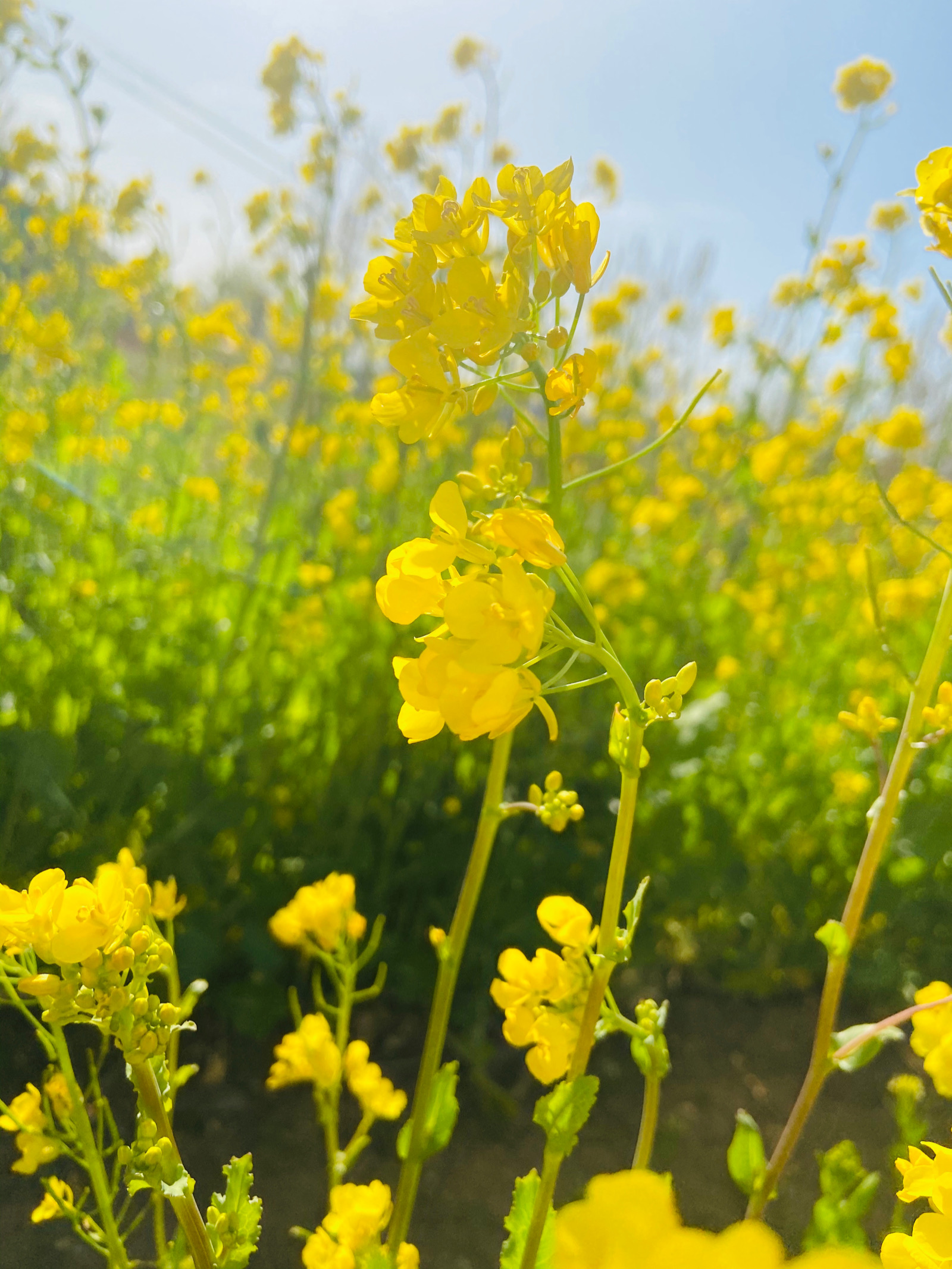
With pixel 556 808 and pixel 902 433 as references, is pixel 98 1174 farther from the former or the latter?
pixel 902 433

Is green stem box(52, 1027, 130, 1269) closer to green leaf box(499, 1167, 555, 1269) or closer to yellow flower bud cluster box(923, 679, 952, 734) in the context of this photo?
green leaf box(499, 1167, 555, 1269)

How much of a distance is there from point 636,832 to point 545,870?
0.30 metres

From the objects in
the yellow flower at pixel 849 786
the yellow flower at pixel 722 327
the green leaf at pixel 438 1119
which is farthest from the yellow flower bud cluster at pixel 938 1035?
the yellow flower at pixel 722 327

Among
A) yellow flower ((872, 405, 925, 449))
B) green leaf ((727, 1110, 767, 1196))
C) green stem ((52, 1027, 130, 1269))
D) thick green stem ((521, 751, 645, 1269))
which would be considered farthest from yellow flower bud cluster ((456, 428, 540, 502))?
yellow flower ((872, 405, 925, 449))

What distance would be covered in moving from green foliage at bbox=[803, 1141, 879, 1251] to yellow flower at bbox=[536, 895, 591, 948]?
0.57 meters

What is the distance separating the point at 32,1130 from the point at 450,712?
0.61 metres

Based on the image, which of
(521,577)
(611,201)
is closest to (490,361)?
(521,577)

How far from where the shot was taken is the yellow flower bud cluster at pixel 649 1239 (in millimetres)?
273

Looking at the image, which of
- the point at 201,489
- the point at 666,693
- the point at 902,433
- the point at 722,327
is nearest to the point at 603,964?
the point at 666,693

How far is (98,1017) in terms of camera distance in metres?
0.57

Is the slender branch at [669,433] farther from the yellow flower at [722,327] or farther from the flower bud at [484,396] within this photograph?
the yellow flower at [722,327]

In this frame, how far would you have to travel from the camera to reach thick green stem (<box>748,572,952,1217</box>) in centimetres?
85

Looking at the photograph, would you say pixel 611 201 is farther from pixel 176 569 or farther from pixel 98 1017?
pixel 98 1017

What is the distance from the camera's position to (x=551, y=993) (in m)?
0.72
